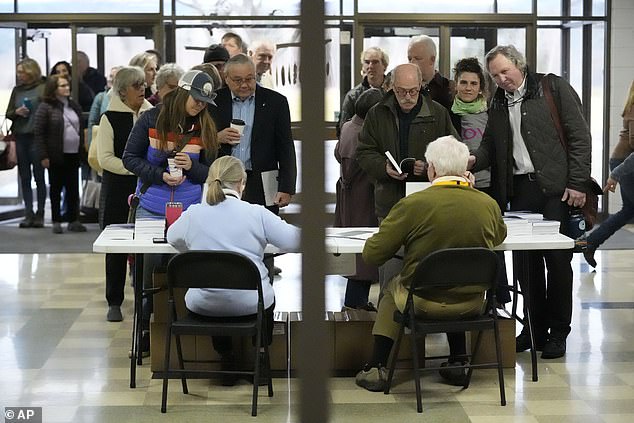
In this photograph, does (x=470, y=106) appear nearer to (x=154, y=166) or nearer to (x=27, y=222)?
(x=154, y=166)

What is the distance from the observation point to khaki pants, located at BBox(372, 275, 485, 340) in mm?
4012

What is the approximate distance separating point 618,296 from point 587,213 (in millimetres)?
1921

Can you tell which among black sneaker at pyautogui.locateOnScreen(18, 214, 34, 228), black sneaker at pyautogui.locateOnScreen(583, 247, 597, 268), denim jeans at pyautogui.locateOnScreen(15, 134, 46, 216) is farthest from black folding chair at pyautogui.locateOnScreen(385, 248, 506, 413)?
black sneaker at pyautogui.locateOnScreen(18, 214, 34, 228)

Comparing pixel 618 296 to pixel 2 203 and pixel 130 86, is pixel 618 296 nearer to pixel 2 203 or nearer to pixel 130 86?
pixel 130 86

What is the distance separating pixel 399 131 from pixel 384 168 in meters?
0.18

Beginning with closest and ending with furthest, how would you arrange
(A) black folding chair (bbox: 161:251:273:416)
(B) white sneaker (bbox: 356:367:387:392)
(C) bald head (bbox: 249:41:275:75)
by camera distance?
(A) black folding chair (bbox: 161:251:273:416)
(B) white sneaker (bbox: 356:367:387:392)
(C) bald head (bbox: 249:41:275:75)

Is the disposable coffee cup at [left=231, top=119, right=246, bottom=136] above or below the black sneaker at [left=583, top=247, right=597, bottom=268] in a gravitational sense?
above

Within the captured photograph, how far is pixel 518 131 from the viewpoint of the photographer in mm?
4676

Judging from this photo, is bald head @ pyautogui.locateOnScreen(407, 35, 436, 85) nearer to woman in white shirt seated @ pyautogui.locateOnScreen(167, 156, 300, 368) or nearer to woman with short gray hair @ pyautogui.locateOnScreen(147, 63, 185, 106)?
woman with short gray hair @ pyautogui.locateOnScreen(147, 63, 185, 106)

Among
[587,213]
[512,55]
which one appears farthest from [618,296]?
[512,55]

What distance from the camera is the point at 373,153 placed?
4.65 metres

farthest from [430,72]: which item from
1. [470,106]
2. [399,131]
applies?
[399,131]

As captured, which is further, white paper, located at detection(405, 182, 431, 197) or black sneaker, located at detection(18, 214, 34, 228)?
black sneaker, located at detection(18, 214, 34, 228)

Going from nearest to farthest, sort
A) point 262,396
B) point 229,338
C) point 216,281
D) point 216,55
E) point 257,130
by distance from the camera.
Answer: point 216,281 → point 262,396 → point 229,338 → point 257,130 → point 216,55
